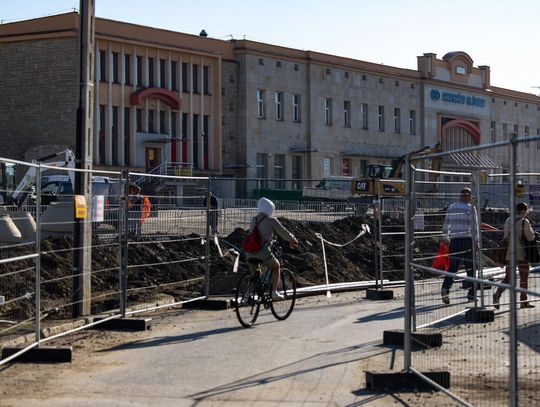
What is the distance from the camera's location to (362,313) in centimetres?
1659

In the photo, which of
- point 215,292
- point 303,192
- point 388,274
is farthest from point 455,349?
point 303,192

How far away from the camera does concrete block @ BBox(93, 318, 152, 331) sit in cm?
1398

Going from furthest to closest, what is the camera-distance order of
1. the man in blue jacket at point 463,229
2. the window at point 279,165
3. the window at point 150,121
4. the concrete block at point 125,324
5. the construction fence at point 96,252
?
1. the window at point 279,165
2. the window at point 150,121
3. the man in blue jacket at point 463,229
4. the concrete block at point 125,324
5. the construction fence at point 96,252

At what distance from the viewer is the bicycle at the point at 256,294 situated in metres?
14.6

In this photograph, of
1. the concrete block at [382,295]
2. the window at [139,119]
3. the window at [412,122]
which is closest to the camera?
the concrete block at [382,295]

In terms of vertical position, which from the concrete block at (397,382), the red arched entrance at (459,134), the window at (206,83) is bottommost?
the concrete block at (397,382)

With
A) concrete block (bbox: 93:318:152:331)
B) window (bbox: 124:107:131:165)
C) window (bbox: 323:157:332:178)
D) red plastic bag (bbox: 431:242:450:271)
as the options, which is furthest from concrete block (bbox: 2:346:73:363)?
window (bbox: 323:157:332:178)

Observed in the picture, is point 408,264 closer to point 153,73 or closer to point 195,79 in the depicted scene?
point 153,73

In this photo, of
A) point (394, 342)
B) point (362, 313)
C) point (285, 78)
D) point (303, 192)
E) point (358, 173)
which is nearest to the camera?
point (394, 342)

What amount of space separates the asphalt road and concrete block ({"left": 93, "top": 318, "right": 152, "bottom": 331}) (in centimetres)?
17

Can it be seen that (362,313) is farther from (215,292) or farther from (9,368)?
(9,368)

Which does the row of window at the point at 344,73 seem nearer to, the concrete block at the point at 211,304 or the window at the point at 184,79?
the window at the point at 184,79

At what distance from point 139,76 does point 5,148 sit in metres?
9.39

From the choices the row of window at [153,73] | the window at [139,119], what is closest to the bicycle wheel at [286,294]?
the row of window at [153,73]
